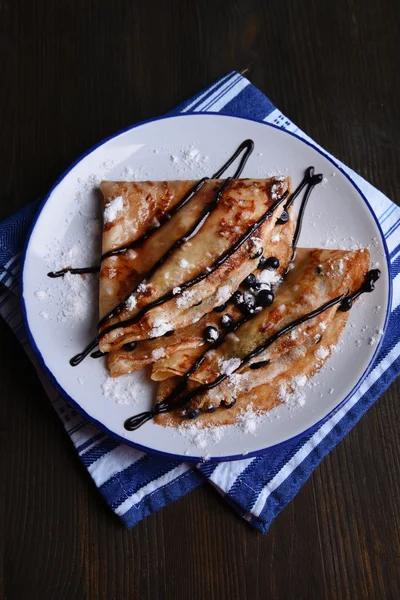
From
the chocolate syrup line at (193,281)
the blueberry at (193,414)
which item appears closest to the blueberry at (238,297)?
the chocolate syrup line at (193,281)

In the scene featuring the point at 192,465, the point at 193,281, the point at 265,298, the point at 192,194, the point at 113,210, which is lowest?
the point at 192,465

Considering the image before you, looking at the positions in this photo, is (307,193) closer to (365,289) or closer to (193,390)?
Answer: (365,289)

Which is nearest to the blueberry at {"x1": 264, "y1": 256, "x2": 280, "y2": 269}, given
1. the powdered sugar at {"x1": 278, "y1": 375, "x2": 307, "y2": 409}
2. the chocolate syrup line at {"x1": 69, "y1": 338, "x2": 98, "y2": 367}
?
the powdered sugar at {"x1": 278, "y1": 375, "x2": 307, "y2": 409}

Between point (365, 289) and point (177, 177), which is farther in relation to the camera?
point (177, 177)

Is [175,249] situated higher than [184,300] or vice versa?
[175,249]

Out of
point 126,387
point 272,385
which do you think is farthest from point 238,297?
point 126,387

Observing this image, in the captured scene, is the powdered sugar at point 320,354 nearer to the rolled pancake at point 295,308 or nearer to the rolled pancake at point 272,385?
the rolled pancake at point 272,385

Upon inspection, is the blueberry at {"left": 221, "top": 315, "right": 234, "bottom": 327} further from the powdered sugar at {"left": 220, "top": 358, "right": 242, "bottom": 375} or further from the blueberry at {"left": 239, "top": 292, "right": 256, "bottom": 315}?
the powdered sugar at {"left": 220, "top": 358, "right": 242, "bottom": 375}

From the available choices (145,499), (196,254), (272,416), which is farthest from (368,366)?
(145,499)
